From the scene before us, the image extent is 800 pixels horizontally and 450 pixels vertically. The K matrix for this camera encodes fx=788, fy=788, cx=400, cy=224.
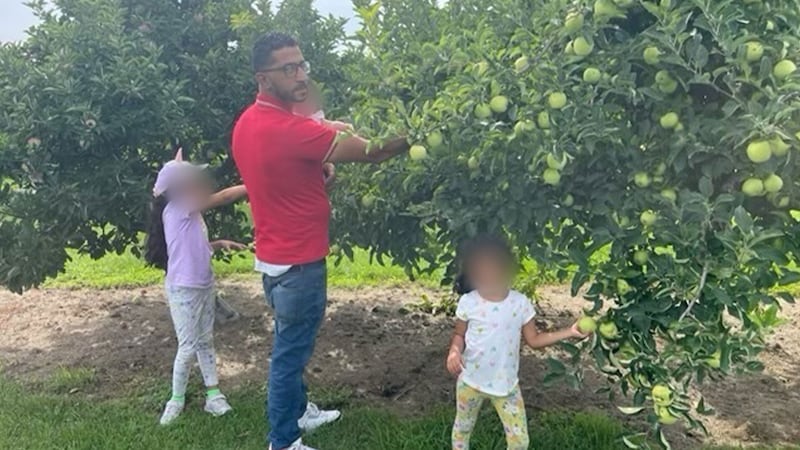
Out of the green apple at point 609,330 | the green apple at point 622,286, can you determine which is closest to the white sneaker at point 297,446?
the green apple at point 609,330

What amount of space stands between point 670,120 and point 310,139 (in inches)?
53.7

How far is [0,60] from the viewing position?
4.36 metres

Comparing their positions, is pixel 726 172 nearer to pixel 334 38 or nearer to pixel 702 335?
pixel 702 335

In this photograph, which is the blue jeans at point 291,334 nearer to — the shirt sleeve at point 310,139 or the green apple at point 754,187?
the shirt sleeve at point 310,139

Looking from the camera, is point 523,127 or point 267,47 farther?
point 267,47

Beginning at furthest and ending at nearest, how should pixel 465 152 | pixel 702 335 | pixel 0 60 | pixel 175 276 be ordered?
pixel 0 60
pixel 175 276
pixel 465 152
pixel 702 335

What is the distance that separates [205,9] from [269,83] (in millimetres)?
1802

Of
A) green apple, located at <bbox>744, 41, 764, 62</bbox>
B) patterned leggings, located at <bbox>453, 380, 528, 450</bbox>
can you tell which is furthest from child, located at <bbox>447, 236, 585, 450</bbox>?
green apple, located at <bbox>744, 41, 764, 62</bbox>

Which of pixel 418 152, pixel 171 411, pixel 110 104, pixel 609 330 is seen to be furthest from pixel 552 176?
pixel 110 104

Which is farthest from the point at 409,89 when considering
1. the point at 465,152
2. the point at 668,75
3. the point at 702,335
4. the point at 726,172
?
the point at 702,335

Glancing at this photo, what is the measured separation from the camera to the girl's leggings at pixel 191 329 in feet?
13.4

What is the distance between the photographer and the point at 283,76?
10.8ft

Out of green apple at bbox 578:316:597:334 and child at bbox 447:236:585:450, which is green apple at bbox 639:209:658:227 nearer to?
green apple at bbox 578:316:597:334

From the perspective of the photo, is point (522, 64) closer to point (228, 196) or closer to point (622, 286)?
point (622, 286)
